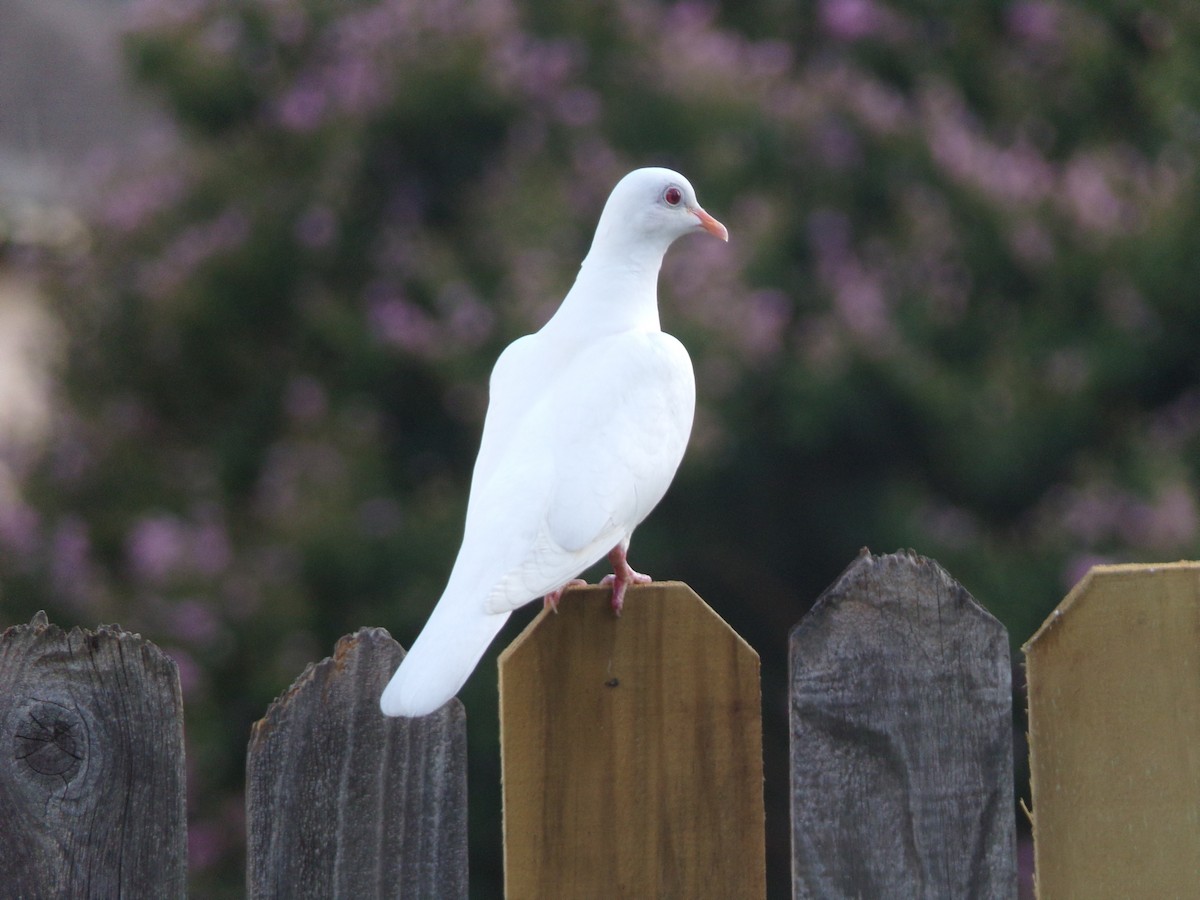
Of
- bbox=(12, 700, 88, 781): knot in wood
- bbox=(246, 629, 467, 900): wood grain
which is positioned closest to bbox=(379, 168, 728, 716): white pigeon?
bbox=(246, 629, 467, 900): wood grain

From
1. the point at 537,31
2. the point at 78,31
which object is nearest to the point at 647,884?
the point at 537,31

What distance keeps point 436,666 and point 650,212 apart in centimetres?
143

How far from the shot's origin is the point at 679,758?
1.90m

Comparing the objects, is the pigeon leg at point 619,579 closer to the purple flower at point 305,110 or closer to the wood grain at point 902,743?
the wood grain at point 902,743

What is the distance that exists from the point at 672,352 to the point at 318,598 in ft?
8.45

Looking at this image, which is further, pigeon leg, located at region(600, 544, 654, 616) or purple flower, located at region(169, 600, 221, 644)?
purple flower, located at region(169, 600, 221, 644)

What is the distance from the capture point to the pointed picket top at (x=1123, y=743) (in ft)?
6.21

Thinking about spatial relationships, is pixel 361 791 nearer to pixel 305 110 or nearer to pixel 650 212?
pixel 650 212

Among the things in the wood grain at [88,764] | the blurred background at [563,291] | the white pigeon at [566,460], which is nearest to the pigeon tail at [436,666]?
the white pigeon at [566,460]

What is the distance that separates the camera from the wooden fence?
1.85 m

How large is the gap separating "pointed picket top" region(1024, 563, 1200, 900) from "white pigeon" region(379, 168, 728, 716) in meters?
0.56

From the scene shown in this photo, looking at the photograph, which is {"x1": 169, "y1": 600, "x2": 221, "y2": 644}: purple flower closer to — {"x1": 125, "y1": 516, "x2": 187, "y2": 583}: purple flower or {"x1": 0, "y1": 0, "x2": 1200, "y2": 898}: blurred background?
{"x1": 0, "y1": 0, "x2": 1200, "y2": 898}: blurred background

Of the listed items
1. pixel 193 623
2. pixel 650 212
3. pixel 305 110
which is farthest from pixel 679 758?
pixel 305 110

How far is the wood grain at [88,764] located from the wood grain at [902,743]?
30.8 inches
